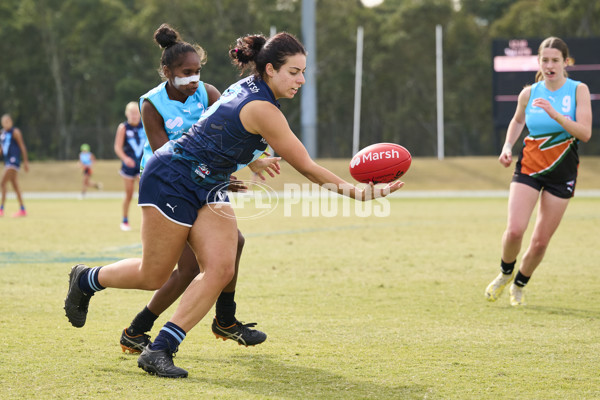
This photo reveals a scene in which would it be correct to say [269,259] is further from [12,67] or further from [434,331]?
[12,67]

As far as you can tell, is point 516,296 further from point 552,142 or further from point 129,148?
point 129,148

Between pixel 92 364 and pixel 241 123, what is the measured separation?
1.77 meters

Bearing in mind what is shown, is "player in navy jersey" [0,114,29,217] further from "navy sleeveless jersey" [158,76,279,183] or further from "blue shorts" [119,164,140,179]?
"navy sleeveless jersey" [158,76,279,183]

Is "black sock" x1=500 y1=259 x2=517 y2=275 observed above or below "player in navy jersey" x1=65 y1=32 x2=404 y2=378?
below

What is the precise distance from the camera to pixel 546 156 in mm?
6930

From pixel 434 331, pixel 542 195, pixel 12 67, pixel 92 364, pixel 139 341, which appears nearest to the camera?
pixel 92 364

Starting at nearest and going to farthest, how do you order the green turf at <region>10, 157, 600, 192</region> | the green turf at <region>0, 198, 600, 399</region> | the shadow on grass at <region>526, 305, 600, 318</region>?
the green turf at <region>0, 198, 600, 399</region>
the shadow on grass at <region>526, 305, 600, 318</region>
the green turf at <region>10, 157, 600, 192</region>

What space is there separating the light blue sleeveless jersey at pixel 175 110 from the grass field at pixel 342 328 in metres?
1.46

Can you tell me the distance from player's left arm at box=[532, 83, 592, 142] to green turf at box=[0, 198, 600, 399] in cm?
150

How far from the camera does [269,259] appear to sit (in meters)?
10.2

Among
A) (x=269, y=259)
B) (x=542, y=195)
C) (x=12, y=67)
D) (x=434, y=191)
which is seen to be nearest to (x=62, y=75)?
(x=12, y=67)

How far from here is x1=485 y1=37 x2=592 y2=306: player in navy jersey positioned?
6.84 m

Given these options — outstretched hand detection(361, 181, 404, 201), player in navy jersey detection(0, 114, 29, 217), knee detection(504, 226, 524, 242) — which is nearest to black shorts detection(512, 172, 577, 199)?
knee detection(504, 226, 524, 242)

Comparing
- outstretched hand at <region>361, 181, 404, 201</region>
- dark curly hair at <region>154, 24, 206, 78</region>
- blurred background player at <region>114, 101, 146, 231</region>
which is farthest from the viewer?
blurred background player at <region>114, 101, 146, 231</region>
